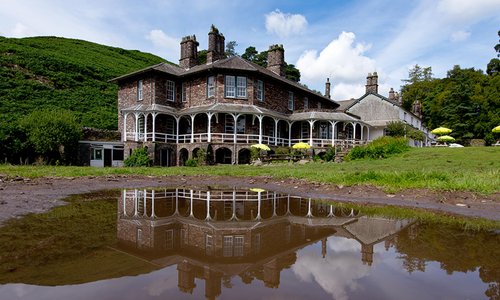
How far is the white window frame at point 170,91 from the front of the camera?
104 feet

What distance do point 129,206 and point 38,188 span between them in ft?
15.5

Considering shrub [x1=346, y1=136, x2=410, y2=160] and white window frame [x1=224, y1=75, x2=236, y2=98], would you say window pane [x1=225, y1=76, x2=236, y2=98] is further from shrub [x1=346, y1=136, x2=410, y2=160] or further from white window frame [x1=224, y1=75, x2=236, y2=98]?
shrub [x1=346, y1=136, x2=410, y2=160]

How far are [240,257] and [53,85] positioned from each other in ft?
167

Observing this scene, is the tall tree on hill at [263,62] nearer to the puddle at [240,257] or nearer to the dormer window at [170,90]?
the dormer window at [170,90]

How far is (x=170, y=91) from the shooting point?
106 ft

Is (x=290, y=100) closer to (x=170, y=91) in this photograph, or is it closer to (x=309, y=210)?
(x=170, y=91)

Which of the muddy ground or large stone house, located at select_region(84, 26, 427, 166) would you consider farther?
large stone house, located at select_region(84, 26, 427, 166)

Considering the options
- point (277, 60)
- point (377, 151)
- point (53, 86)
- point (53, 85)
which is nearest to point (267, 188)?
point (377, 151)

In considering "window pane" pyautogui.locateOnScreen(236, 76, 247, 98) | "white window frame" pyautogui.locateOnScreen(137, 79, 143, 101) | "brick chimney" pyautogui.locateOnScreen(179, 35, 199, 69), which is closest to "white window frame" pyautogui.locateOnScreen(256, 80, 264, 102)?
"window pane" pyautogui.locateOnScreen(236, 76, 247, 98)

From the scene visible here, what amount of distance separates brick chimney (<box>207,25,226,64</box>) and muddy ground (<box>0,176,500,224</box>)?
2123 centimetres

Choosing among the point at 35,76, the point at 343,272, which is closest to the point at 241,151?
the point at 343,272

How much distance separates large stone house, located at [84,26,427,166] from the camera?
94.7ft

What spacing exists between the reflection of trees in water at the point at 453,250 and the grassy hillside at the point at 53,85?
123ft

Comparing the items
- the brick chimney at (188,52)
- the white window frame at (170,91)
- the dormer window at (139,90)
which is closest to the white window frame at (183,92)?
the white window frame at (170,91)
